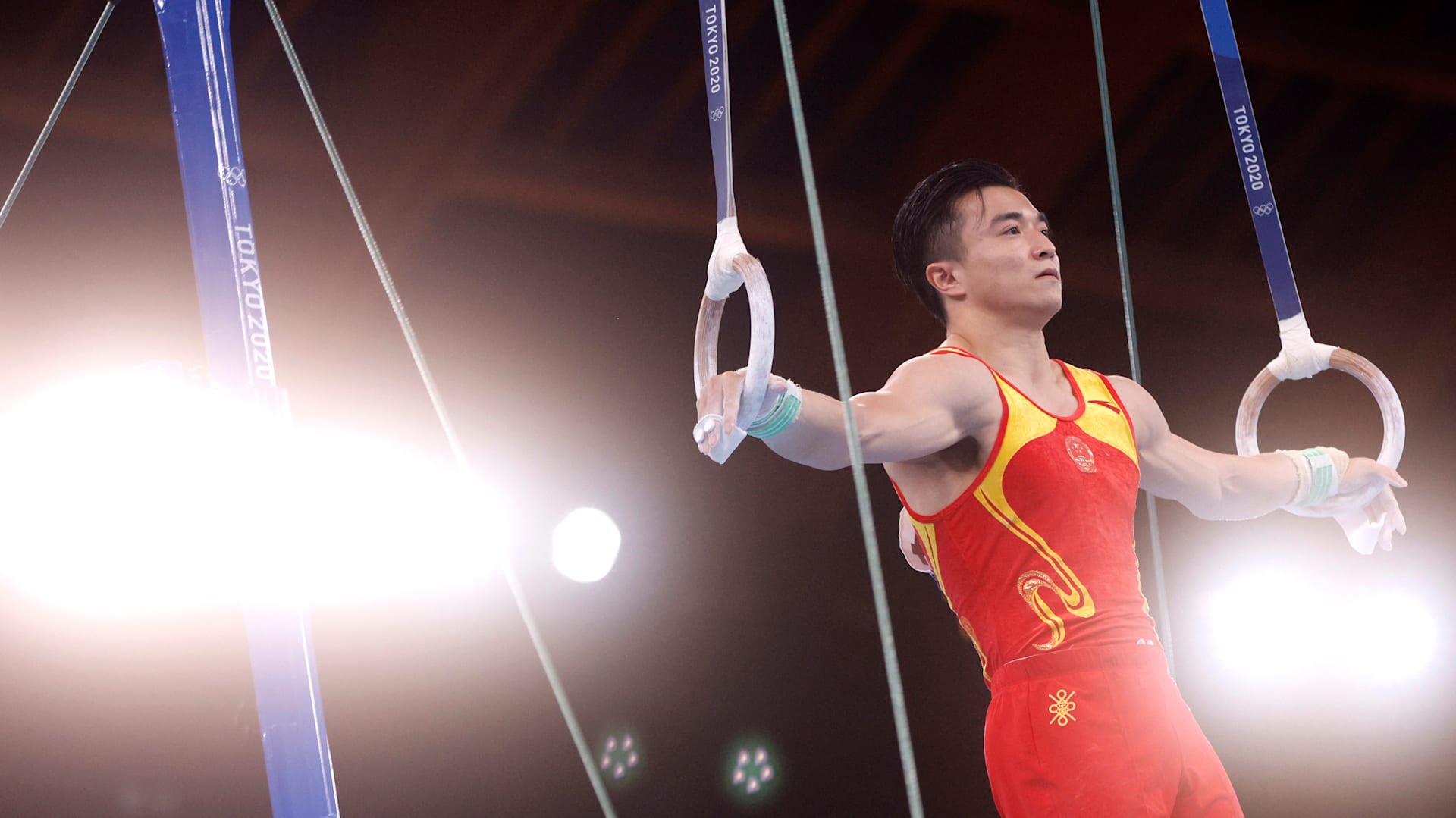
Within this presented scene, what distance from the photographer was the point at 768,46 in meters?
3.81

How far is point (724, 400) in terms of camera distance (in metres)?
1.47

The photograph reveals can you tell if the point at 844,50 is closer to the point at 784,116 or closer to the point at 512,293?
the point at 784,116

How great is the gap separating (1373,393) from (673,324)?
2.32 m

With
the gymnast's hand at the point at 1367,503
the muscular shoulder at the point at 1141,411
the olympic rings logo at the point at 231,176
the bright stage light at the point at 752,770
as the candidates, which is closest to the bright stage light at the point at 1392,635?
the bright stage light at the point at 752,770

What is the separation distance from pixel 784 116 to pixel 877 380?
97cm

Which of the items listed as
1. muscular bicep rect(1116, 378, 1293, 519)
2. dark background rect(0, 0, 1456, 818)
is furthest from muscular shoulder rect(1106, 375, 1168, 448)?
dark background rect(0, 0, 1456, 818)

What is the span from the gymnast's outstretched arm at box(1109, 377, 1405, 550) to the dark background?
6.97 ft

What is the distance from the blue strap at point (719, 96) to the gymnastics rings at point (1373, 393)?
112 centimetres

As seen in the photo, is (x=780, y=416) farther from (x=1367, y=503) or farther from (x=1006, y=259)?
(x=1367, y=503)

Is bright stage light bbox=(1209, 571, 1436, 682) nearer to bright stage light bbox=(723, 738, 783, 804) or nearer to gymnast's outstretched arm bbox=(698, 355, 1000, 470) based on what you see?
bright stage light bbox=(723, 738, 783, 804)

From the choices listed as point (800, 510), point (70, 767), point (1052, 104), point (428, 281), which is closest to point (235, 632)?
point (70, 767)

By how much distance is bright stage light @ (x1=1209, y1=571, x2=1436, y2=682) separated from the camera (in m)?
4.34

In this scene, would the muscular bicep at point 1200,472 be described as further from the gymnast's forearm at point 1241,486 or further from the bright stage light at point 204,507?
the bright stage light at point 204,507

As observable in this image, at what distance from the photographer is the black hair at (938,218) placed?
1949 mm
